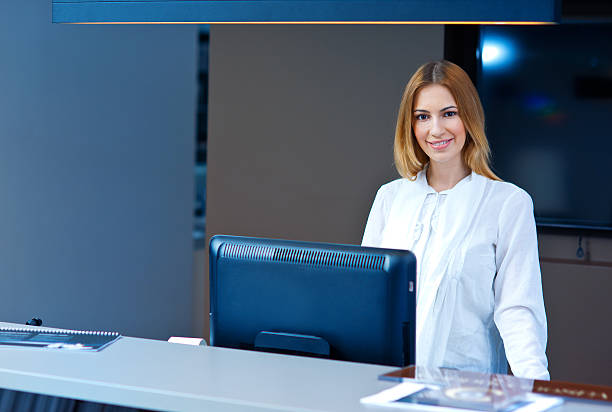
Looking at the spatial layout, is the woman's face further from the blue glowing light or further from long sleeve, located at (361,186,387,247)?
the blue glowing light

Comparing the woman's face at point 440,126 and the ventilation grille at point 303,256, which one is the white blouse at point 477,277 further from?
the ventilation grille at point 303,256

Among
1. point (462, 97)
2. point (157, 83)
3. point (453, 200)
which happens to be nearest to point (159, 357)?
point (453, 200)

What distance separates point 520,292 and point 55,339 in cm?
119

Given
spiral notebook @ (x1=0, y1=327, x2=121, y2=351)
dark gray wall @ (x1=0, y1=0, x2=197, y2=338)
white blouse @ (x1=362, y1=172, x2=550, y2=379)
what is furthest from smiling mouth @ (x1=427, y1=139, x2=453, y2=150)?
dark gray wall @ (x1=0, y1=0, x2=197, y2=338)

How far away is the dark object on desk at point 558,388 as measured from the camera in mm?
1437

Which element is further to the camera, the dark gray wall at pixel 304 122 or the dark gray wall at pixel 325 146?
the dark gray wall at pixel 304 122

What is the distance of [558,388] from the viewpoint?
1.48 metres

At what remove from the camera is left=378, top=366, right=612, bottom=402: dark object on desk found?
4.71 feet

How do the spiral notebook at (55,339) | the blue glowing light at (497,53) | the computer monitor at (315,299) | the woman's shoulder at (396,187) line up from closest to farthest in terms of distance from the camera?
1. the computer monitor at (315,299)
2. the spiral notebook at (55,339)
3. the woman's shoulder at (396,187)
4. the blue glowing light at (497,53)

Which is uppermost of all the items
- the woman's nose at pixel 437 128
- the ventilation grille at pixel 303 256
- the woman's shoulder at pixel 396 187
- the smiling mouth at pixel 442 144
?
the woman's nose at pixel 437 128

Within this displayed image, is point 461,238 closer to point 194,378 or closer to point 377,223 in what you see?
point 377,223

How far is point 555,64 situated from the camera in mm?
4043

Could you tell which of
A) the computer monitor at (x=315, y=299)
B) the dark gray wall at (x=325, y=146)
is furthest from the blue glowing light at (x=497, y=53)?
the computer monitor at (x=315, y=299)

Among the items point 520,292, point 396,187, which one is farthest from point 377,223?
point 520,292
